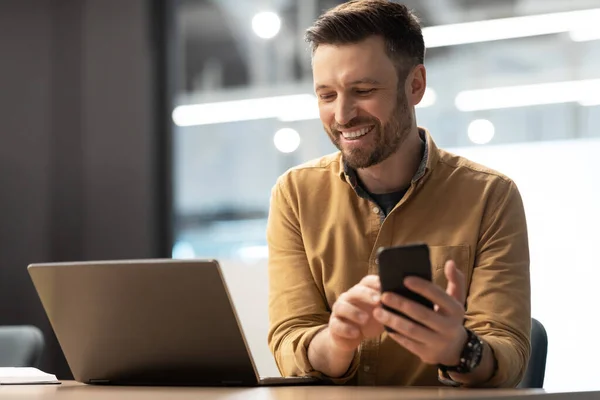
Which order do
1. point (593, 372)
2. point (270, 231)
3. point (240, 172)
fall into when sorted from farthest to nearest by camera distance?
point (240, 172), point (593, 372), point (270, 231)

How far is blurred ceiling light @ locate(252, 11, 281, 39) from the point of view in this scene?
15.3 feet

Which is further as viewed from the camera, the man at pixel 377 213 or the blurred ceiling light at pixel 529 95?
the blurred ceiling light at pixel 529 95

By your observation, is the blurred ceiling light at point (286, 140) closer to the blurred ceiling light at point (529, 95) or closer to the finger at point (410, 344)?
the blurred ceiling light at point (529, 95)

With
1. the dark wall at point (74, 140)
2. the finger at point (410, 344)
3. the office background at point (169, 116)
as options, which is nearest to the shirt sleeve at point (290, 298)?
the finger at point (410, 344)

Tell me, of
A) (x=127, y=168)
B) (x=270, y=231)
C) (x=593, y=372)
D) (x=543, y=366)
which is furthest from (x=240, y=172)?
(x=543, y=366)

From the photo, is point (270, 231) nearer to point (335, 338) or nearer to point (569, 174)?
point (335, 338)

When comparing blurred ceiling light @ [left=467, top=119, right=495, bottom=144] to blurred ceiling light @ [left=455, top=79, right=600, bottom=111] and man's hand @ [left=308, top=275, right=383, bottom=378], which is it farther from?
man's hand @ [left=308, top=275, right=383, bottom=378]

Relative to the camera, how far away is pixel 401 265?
138 centimetres

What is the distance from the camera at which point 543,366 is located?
207 centimetres

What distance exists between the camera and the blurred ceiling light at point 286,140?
4.49 m

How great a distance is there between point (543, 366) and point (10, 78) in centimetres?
342

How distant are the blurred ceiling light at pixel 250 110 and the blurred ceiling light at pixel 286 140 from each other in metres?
0.06

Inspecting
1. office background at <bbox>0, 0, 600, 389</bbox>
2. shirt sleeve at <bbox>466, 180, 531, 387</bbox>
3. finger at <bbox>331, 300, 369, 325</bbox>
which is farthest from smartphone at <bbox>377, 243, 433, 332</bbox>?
office background at <bbox>0, 0, 600, 389</bbox>

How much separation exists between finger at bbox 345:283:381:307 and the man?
31cm
